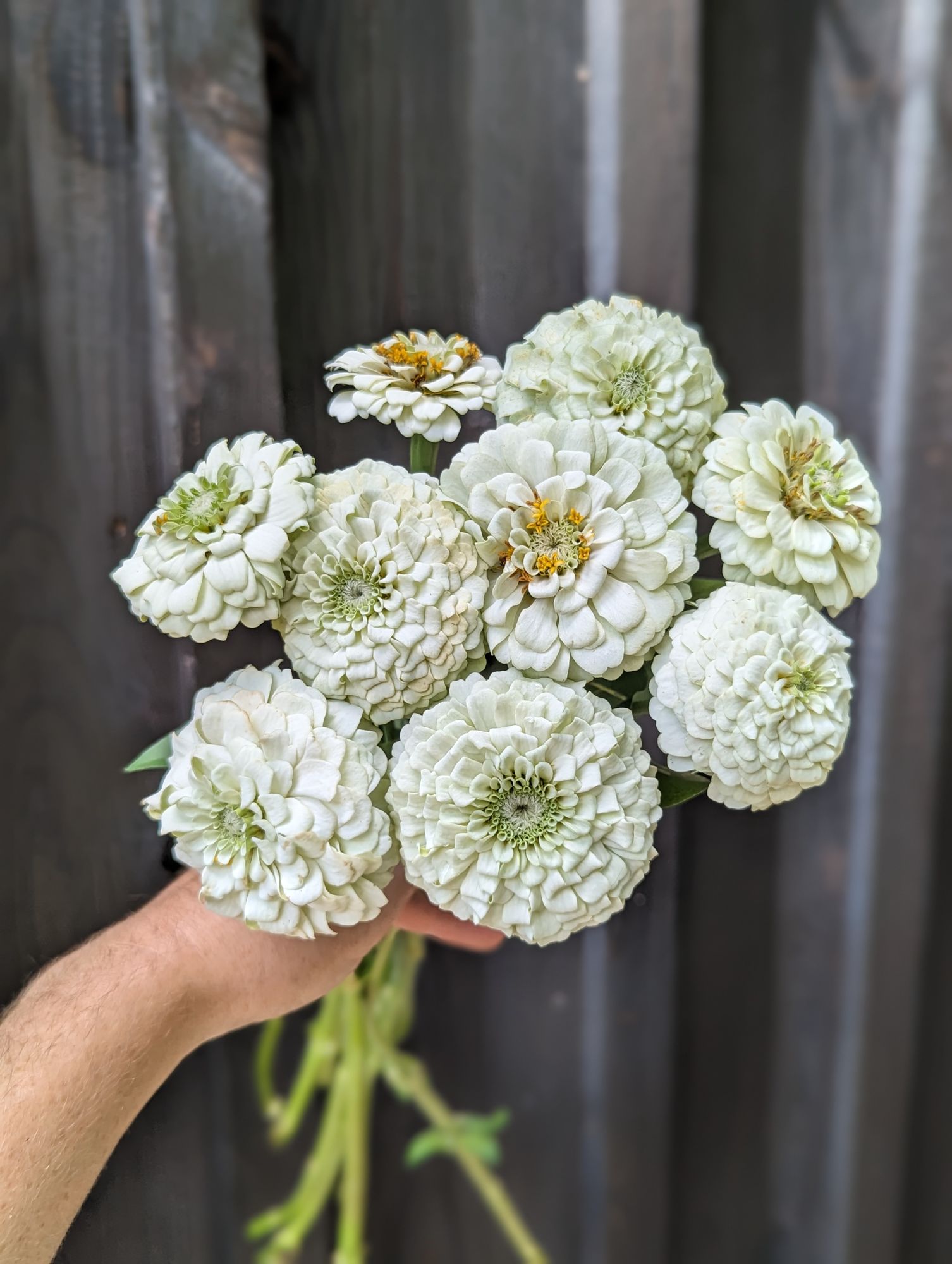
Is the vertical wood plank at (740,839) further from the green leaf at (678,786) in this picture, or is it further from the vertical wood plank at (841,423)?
the green leaf at (678,786)

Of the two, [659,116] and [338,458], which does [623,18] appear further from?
[338,458]

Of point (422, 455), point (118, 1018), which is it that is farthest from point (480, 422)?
point (118, 1018)

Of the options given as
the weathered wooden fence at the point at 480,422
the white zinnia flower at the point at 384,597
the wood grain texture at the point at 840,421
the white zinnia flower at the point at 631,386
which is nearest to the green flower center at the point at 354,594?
the white zinnia flower at the point at 384,597

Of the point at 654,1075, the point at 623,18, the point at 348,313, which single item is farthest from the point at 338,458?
the point at 654,1075

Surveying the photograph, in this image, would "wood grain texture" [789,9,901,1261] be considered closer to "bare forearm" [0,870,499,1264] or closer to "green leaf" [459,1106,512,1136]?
"green leaf" [459,1106,512,1136]

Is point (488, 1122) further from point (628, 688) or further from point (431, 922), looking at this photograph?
point (628, 688)

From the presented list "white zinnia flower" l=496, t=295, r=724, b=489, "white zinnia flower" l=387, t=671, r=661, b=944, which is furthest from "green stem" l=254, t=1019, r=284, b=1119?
"white zinnia flower" l=496, t=295, r=724, b=489
